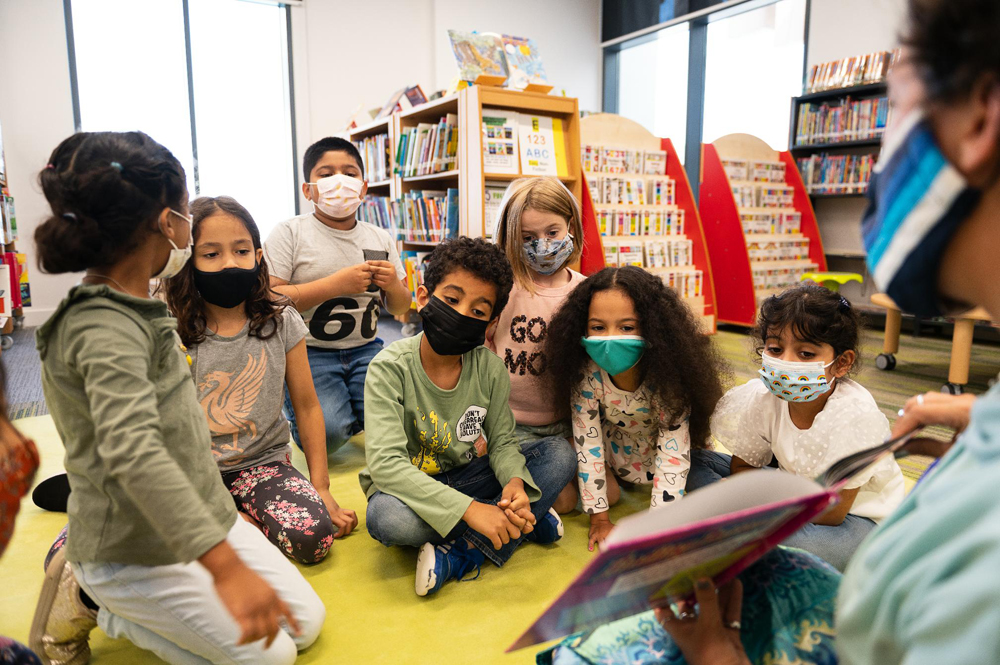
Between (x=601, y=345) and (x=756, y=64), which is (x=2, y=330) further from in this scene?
(x=756, y=64)

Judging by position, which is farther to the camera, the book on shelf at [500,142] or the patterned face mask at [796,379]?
the book on shelf at [500,142]

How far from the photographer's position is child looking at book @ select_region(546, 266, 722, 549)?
190cm

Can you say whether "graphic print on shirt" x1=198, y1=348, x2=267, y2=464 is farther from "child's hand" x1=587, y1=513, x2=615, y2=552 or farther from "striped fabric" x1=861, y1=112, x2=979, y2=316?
"striped fabric" x1=861, y1=112, x2=979, y2=316

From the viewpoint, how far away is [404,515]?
1.75 m

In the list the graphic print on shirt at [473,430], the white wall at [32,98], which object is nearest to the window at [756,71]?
the graphic print on shirt at [473,430]

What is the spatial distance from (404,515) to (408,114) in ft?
11.8

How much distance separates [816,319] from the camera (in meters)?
1.74

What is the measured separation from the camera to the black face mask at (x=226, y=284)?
1781mm

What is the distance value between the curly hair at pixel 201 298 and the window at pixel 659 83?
712 cm

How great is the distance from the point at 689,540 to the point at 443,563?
3.97 feet

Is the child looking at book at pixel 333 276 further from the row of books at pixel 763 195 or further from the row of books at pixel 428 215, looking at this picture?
the row of books at pixel 763 195

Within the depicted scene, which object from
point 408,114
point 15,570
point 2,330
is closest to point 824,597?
point 15,570

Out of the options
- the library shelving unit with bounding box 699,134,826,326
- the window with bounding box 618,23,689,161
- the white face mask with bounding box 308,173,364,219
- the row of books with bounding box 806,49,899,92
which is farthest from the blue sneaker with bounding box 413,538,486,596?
the window with bounding box 618,23,689,161

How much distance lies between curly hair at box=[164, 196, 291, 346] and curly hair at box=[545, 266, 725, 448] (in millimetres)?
878
